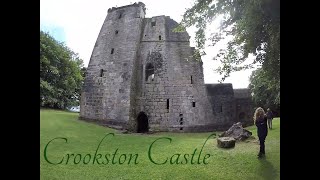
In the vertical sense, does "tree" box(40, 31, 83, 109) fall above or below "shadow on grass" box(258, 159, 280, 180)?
above

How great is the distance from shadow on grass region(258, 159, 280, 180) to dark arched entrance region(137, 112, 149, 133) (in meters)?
2.90

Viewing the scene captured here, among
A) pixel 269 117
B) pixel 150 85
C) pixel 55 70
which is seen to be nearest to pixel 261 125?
pixel 269 117

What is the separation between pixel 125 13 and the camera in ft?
27.1

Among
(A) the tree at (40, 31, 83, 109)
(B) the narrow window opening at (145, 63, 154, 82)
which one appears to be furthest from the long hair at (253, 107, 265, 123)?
(B) the narrow window opening at (145, 63, 154, 82)

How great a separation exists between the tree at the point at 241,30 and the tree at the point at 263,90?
0.38 ft

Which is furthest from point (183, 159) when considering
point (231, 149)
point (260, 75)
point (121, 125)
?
point (121, 125)

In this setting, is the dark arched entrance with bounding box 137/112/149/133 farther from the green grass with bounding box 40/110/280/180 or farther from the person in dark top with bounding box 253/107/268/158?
the person in dark top with bounding box 253/107/268/158

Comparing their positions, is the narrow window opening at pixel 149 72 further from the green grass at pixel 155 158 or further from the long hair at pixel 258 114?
the long hair at pixel 258 114

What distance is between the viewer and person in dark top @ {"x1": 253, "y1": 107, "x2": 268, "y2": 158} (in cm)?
468

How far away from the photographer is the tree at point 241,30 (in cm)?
505

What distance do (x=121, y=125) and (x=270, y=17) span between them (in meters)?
→ 4.05

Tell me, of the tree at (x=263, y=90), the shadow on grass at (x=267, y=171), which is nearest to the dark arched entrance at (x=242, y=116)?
the tree at (x=263, y=90)

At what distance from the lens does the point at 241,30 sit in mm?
5270

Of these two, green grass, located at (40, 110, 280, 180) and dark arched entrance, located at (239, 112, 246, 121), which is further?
dark arched entrance, located at (239, 112, 246, 121)
